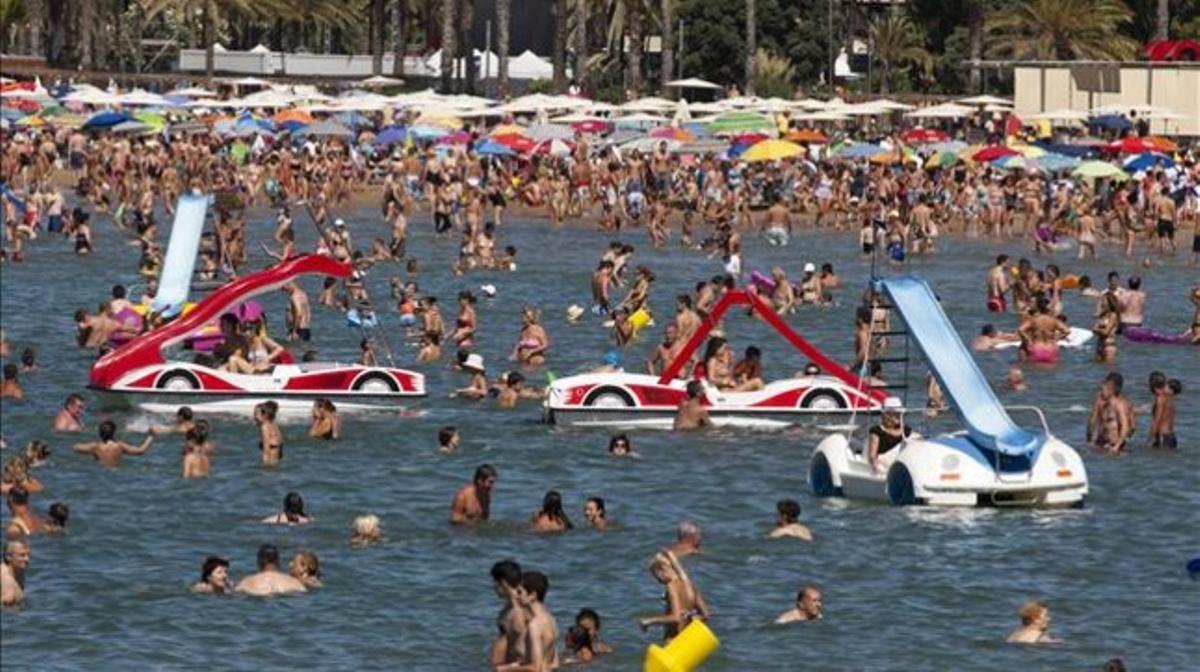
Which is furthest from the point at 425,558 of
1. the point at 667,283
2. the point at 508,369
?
the point at 667,283

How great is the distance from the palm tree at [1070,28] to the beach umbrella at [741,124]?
24.2 m

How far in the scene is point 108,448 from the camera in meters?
30.5

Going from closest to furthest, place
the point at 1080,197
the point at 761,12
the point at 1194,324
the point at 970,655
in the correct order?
the point at 970,655, the point at 1194,324, the point at 1080,197, the point at 761,12

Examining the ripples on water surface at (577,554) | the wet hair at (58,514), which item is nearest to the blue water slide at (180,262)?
A: the ripples on water surface at (577,554)

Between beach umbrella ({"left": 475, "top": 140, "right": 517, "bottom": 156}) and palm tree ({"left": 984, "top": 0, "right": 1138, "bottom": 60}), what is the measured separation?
2898cm

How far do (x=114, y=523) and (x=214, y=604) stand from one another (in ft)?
13.6

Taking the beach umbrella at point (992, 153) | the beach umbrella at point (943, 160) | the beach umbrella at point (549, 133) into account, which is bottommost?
the beach umbrella at point (943, 160)

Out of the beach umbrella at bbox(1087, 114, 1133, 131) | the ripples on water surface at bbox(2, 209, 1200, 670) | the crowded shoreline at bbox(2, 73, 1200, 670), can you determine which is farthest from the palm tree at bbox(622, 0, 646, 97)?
the ripples on water surface at bbox(2, 209, 1200, 670)

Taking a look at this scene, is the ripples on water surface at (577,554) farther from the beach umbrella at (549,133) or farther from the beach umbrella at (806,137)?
the beach umbrella at (806,137)

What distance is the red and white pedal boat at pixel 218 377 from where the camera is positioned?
111ft

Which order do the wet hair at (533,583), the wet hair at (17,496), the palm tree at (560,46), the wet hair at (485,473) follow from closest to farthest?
the wet hair at (533,583) < the wet hair at (17,496) < the wet hair at (485,473) < the palm tree at (560,46)

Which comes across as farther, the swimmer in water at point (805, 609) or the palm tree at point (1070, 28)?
the palm tree at point (1070, 28)

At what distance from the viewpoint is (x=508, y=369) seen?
40.3 metres

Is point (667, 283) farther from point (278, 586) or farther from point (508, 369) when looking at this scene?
point (278, 586)
